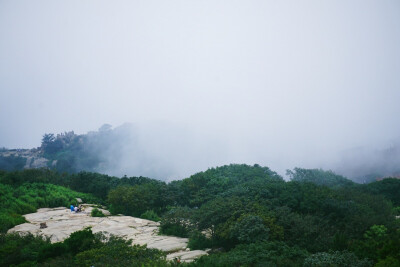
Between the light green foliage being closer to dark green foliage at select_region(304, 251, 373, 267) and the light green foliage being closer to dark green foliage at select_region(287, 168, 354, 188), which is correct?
dark green foliage at select_region(304, 251, 373, 267)

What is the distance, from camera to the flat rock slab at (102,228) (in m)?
11.1

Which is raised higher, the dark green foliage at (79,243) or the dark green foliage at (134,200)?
the dark green foliage at (134,200)

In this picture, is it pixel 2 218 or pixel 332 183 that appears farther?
pixel 332 183

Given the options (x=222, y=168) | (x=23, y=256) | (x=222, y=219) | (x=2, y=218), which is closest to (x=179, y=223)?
(x=222, y=219)

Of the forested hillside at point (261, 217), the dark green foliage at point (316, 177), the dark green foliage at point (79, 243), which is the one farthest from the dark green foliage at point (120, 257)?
the dark green foliage at point (316, 177)

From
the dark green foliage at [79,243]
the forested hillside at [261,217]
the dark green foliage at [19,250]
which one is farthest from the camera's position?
the dark green foliage at [79,243]

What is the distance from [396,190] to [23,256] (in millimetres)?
30198

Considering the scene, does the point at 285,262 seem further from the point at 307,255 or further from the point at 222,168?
the point at 222,168

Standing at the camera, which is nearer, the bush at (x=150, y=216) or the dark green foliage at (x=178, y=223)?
the dark green foliage at (x=178, y=223)

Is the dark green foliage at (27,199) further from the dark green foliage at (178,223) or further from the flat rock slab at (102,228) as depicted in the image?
the dark green foliage at (178,223)

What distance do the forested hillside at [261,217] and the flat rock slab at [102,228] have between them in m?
0.77

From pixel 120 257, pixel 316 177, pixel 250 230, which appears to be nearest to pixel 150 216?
pixel 120 257

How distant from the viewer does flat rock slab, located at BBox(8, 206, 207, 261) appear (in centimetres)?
1107

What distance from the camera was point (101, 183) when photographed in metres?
26.9
